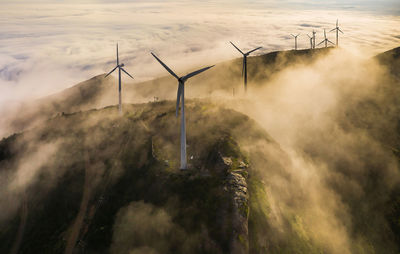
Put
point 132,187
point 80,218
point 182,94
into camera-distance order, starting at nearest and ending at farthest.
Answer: point 182,94, point 80,218, point 132,187

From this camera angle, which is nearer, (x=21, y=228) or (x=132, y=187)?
(x=132, y=187)

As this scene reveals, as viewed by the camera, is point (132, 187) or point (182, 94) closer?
point (182, 94)

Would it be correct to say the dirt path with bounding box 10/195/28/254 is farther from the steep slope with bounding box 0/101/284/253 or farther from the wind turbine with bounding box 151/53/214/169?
the wind turbine with bounding box 151/53/214/169

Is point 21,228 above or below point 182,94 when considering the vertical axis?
below

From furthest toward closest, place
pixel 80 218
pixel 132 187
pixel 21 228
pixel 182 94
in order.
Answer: pixel 21 228 < pixel 132 187 < pixel 80 218 < pixel 182 94

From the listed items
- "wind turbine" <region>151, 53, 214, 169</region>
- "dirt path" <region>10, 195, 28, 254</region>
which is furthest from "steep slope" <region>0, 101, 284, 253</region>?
"wind turbine" <region>151, 53, 214, 169</region>

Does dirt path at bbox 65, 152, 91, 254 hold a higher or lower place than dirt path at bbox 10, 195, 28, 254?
higher

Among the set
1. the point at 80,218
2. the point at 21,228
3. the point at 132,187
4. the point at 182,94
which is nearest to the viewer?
the point at 182,94

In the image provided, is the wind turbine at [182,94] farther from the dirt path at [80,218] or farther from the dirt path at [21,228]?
the dirt path at [21,228]

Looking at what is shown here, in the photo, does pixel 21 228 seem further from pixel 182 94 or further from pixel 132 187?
pixel 182 94

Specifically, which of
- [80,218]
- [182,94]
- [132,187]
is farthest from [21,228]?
[182,94]

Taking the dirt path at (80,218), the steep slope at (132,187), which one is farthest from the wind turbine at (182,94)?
the dirt path at (80,218)

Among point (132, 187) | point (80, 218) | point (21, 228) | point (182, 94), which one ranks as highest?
point (182, 94)
